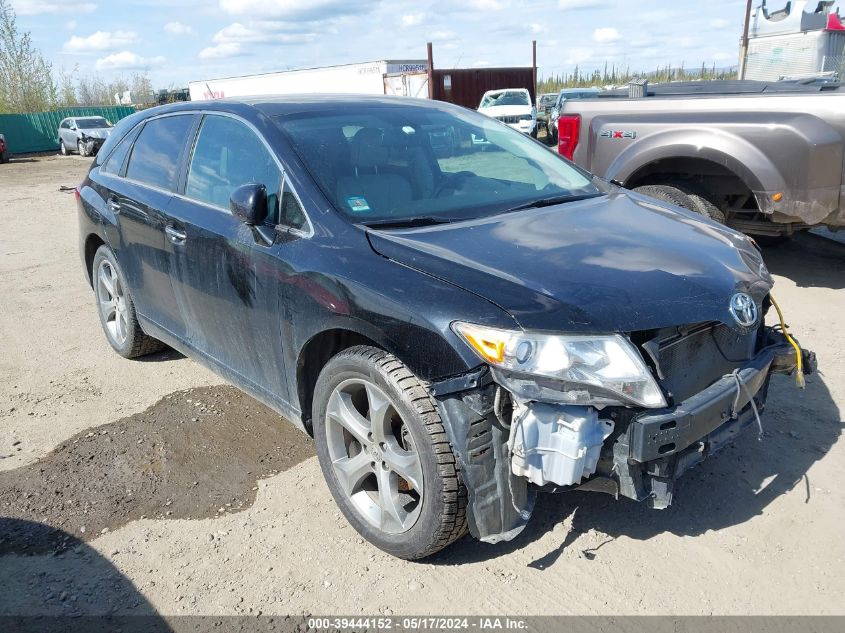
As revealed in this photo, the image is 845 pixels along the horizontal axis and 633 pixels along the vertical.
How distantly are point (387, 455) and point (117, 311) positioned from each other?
3.05 meters

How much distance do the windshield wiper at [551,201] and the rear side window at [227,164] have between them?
3.59ft

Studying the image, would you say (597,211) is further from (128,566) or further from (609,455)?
(128,566)

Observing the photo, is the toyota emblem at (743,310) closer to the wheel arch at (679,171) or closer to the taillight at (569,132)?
the wheel arch at (679,171)

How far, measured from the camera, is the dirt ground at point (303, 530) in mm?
2545

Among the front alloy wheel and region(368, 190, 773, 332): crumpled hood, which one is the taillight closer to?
region(368, 190, 773, 332): crumpled hood

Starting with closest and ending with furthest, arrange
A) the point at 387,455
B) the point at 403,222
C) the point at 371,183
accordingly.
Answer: the point at 387,455
the point at 403,222
the point at 371,183

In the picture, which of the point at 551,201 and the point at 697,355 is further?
the point at 551,201

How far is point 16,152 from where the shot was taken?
108 ft

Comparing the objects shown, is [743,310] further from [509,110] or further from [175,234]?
[509,110]

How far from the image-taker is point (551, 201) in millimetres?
3375

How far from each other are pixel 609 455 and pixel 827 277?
484 centimetres

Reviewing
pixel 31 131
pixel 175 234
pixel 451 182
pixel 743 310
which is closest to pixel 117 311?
pixel 175 234

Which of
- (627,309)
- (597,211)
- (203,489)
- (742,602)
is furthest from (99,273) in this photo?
(742,602)

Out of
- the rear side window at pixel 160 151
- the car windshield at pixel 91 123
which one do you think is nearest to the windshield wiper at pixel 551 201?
the rear side window at pixel 160 151
